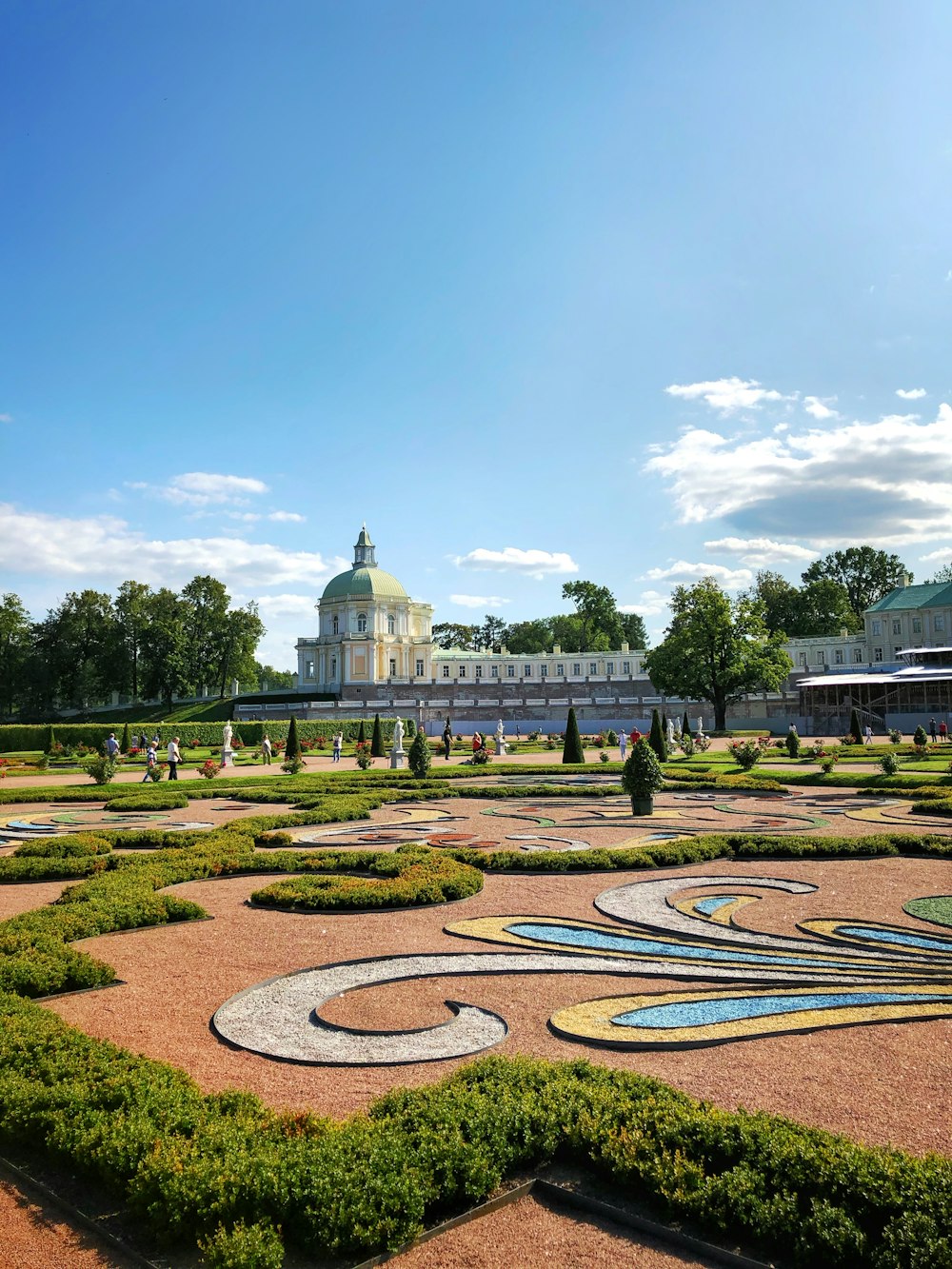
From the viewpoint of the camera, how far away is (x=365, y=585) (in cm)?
10869

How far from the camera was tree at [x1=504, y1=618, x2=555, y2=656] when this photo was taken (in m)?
121

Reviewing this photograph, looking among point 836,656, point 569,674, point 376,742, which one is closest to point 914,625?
Answer: point 836,656

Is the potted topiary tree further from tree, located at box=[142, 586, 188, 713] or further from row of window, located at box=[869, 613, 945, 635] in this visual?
row of window, located at box=[869, 613, 945, 635]

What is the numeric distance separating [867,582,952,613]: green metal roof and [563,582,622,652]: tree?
36.1m

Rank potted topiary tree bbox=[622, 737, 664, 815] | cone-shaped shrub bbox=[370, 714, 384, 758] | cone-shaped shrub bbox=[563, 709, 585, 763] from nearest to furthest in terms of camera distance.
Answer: potted topiary tree bbox=[622, 737, 664, 815]
cone-shaped shrub bbox=[563, 709, 585, 763]
cone-shaped shrub bbox=[370, 714, 384, 758]

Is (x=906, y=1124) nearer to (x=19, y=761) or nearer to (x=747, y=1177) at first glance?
(x=747, y=1177)

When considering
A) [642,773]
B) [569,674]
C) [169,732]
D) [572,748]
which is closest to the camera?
[642,773]

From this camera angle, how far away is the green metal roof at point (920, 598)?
8838 centimetres

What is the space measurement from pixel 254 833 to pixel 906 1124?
44.5 feet

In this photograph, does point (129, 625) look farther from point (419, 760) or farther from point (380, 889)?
point (380, 889)

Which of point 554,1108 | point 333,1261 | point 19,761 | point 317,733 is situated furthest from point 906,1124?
point 317,733

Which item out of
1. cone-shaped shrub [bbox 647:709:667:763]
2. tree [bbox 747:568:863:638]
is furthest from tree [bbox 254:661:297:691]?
cone-shaped shrub [bbox 647:709:667:763]

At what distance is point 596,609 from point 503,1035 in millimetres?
117311

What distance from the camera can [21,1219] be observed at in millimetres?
4828
